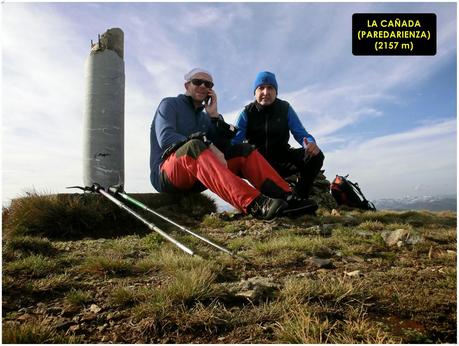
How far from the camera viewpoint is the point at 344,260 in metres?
3.51

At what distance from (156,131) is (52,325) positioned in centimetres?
439

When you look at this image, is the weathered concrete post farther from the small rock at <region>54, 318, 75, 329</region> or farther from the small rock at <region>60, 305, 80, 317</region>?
the small rock at <region>54, 318, 75, 329</region>

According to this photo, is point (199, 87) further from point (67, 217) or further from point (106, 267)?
point (106, 267)

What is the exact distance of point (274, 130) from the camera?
7.37 meters

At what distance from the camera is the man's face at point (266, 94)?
23.7ft

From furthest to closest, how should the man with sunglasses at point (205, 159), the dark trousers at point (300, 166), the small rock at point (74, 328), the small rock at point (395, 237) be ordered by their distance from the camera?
the dark trousers at point (300, 166)
the man with sunglasses at point (205, 159)
the small rock at point (395, 237)
the small rock at point (74, 328)

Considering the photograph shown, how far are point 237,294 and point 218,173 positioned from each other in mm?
2502

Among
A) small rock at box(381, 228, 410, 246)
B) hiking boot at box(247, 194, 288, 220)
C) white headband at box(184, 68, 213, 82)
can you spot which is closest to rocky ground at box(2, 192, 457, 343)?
small rock at box(381, 228, 410, 246)

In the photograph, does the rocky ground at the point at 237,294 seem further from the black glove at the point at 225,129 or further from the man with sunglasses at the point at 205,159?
the black glove at the point at 225,129

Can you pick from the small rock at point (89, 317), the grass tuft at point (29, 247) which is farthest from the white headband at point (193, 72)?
the small rock at point (89, 317)

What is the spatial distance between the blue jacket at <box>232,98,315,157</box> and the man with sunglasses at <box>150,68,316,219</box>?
839 mm

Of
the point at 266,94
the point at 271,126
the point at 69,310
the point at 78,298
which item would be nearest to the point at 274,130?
the point at 271,126

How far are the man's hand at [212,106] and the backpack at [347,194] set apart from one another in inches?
282

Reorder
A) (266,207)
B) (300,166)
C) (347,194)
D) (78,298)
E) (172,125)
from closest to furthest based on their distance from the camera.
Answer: (78,298) < (266,207) < (172,125) < (300,166) < (347,194)
